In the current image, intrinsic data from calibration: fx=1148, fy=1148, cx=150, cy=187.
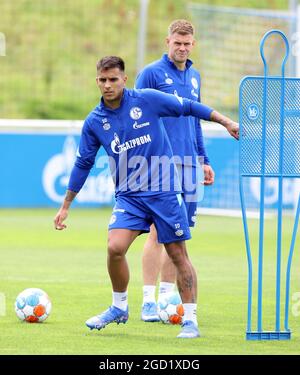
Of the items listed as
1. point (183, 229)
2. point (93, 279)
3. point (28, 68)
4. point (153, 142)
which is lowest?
point (93, 279)

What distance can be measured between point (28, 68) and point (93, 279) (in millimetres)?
16334

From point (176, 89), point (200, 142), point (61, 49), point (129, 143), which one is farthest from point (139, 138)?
point (61, 49)

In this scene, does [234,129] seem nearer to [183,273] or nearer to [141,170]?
[141,170]

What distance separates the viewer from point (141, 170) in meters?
8.53

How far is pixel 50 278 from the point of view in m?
12.1

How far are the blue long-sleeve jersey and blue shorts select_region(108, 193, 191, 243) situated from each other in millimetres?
71

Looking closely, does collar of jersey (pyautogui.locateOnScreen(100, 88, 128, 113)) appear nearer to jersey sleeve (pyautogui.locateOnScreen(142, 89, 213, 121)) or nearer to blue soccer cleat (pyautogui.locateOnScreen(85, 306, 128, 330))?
jersey sleeve (pyautogui.locateOnScreen(142, 89, 213, 121))

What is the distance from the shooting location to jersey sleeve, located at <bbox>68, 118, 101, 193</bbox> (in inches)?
341

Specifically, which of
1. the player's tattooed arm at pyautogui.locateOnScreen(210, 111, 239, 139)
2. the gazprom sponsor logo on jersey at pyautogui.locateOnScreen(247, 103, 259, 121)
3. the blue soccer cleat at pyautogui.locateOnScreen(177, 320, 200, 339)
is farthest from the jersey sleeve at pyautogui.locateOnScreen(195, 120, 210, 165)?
the blue soccer cleat at pyautogui.locateOnScreen(177, 320, 200, 339)

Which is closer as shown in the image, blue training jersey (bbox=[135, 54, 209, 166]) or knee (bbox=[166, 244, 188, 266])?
knee (bbox=[166, 244, 188, 266])

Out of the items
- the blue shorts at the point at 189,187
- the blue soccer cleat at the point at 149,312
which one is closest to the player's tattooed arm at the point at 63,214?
the blue shorts at the point at 189,187

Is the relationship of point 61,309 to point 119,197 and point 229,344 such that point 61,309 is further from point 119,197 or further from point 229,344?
point 229,344
